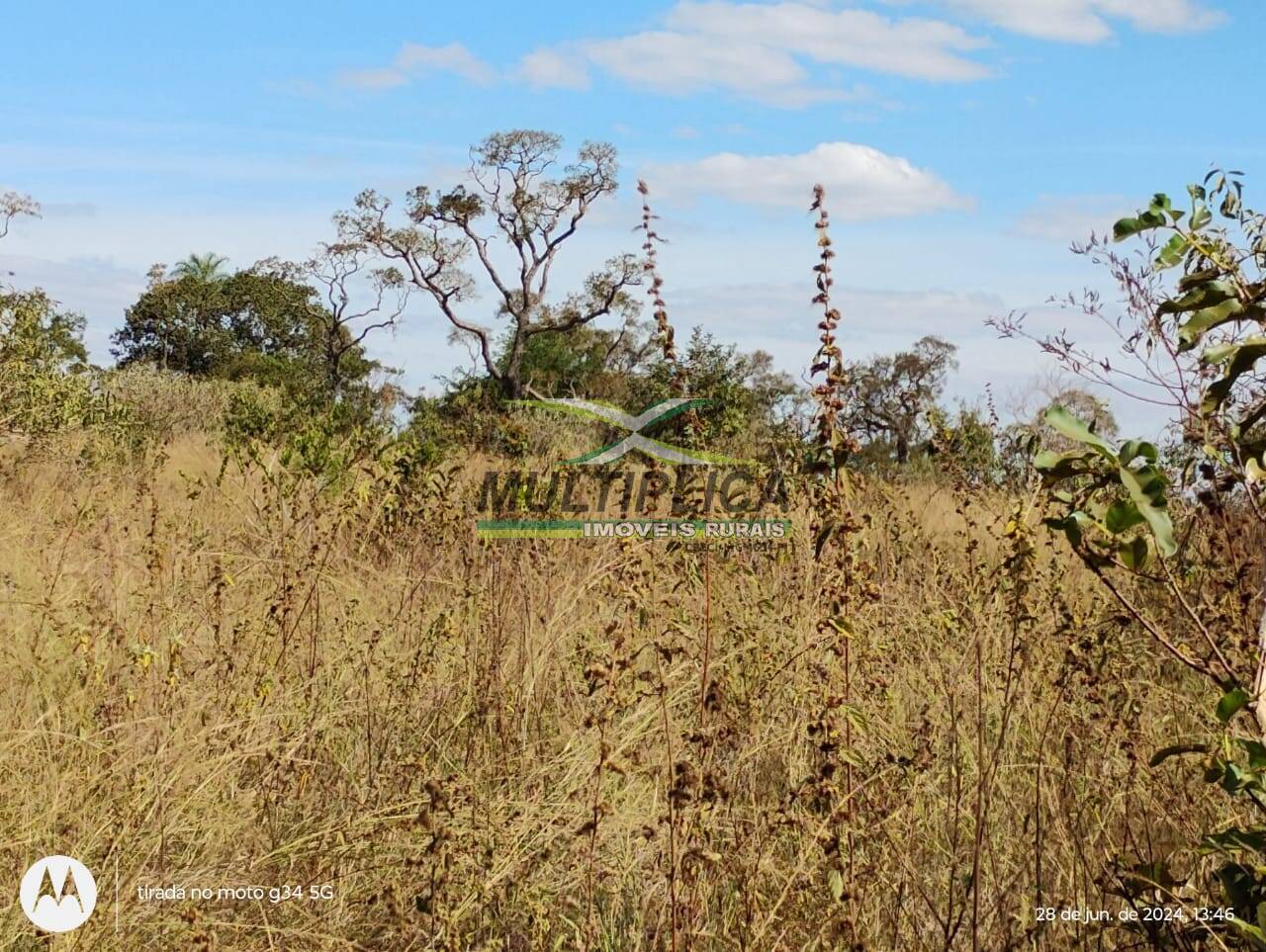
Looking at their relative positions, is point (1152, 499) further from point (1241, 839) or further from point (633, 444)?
point (633, 444)

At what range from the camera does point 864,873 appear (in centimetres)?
292

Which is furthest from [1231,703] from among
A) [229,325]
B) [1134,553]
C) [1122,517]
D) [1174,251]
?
[229,325]

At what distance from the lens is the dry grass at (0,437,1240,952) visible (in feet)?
9.01

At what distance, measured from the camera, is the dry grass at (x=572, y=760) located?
2.75 metres

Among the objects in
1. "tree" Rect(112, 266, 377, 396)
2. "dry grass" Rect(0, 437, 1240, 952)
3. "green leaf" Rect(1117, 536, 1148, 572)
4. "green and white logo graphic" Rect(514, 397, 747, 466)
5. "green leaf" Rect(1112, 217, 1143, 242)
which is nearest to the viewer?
"green leaf" Rect(1117, 536, 1148, 572)

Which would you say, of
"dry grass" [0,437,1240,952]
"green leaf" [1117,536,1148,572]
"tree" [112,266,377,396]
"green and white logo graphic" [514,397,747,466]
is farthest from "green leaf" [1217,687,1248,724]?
"tree" [112,266,377,396]

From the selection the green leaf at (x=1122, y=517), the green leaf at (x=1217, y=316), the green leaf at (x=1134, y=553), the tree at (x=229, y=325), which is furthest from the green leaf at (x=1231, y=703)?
the tree at (x=229, y=325)

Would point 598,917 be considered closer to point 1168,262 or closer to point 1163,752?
point 1163,752

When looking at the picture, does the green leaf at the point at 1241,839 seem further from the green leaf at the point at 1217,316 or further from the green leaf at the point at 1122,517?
the green leaf at the point at 1217,316

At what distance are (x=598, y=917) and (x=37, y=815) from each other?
4.83 feet

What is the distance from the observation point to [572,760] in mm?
3445

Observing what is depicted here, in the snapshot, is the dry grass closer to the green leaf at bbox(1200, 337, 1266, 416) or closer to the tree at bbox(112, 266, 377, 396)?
the green leaf at bbox(1200, 337, 1266, 416)

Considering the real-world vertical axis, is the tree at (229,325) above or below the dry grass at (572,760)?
above

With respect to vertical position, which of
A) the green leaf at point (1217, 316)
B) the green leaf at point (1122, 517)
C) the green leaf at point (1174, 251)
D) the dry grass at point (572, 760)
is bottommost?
the dry grass at point (572, 760)
